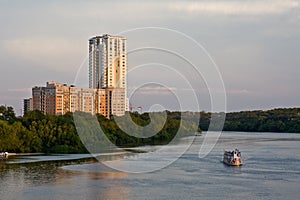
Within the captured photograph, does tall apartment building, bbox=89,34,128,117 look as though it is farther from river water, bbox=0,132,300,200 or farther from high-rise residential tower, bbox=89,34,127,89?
river water, bbox=0,132,300,200

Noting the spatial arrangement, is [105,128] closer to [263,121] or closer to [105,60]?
[105,60]

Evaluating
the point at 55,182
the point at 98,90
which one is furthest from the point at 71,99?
the point at 55,182

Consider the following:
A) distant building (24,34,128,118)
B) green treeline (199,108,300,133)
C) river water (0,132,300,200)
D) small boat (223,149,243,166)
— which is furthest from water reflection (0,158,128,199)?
green treeline (199,108,300,133)

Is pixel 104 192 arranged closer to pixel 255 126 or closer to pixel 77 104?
pixel 77 104

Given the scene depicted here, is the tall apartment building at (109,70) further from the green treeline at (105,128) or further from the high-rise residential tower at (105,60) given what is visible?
the green treeline at (105,128)

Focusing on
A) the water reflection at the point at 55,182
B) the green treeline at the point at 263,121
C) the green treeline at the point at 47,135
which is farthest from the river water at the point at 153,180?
the green treeline at the point at 263,121

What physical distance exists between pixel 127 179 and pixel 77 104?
21.5m

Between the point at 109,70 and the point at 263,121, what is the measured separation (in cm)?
1269

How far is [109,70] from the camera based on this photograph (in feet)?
105

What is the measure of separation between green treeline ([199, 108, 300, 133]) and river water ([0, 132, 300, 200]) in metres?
22.2

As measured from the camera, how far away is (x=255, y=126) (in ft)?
123

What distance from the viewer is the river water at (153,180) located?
8.78 m

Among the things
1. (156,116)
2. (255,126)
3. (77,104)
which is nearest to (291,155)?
(156,116)

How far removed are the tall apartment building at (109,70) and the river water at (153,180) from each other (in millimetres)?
16550
